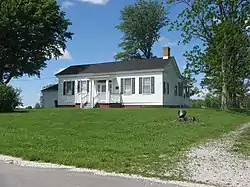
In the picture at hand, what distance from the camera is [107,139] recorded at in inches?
554

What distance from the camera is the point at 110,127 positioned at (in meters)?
17.8

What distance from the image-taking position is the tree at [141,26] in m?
61.7

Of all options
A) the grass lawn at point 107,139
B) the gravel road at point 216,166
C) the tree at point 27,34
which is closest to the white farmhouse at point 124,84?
the tree at point 27,34

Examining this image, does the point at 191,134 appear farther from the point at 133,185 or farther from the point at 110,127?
the point at 133,185

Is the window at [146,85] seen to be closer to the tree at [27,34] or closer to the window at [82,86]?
the window at [82,86]

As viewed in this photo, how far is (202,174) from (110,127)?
9.51m

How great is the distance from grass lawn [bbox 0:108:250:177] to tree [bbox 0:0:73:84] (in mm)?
19849

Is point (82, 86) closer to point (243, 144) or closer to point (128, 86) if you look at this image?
point (128, 86)

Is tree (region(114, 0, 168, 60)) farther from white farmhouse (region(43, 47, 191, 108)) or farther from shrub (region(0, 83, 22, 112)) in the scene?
shrub (region(0, 83, 22, 112))

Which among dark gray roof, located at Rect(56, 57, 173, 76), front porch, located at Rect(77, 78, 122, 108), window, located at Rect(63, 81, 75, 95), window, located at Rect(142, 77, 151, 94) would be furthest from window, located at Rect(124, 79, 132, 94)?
window, located at Rect(63, 81, 75, 95)

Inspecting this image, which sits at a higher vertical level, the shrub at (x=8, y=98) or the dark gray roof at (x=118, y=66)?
the dark gray roof at (x=118, y=66)

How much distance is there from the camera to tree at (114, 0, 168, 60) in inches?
2427

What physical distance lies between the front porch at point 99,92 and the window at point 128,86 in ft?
1.83

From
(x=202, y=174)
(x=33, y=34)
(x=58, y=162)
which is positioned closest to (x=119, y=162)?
(x=58, y=162)
